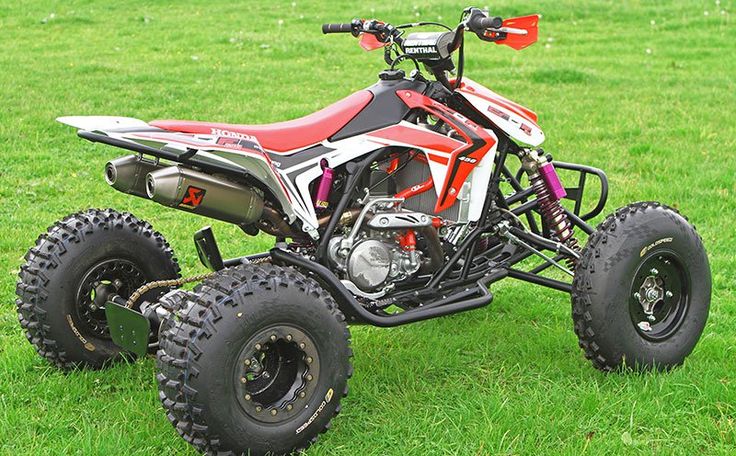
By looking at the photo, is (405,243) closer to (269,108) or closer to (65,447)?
(65,447)

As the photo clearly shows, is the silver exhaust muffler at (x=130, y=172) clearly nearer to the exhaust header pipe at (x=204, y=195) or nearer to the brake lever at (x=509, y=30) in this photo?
the exhaust header pipe at (x=204, y=195)

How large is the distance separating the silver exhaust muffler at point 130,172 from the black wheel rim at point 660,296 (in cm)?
267

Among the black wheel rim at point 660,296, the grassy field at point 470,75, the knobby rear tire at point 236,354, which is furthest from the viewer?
the black wheel rim at point 660,296

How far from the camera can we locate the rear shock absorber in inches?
212

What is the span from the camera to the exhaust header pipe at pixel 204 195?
416 cm

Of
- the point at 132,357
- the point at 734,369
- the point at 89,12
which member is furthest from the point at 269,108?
the point at 89,12

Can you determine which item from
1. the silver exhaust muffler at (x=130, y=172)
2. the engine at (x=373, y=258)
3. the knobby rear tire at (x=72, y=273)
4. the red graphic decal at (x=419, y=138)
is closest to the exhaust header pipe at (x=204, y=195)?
the silver exhaust muffler at (x=130, y=172)

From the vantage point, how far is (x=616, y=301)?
195 inches

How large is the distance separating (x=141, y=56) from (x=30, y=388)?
1248 cm

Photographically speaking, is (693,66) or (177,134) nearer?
(177,134)

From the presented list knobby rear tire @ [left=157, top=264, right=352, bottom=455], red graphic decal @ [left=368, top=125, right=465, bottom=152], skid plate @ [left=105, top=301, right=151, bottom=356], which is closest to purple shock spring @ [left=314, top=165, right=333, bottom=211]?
red graphic decal @ [left=368, top=125, right=465, bottom=152]

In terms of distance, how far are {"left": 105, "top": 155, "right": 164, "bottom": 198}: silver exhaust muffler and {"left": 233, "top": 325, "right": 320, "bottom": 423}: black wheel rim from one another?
0.95 metres

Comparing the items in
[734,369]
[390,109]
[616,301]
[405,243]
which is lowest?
[734,369]

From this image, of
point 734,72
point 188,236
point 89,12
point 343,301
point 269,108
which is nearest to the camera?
point 343,301
